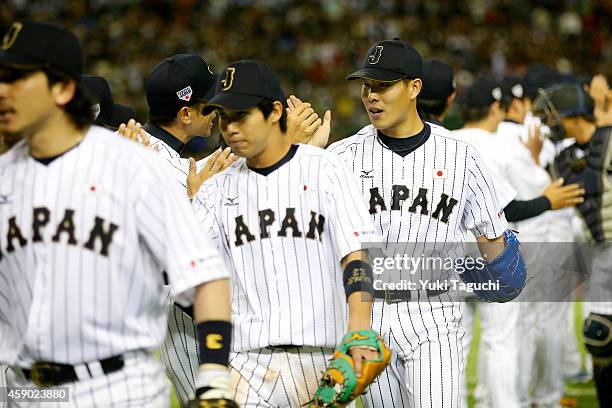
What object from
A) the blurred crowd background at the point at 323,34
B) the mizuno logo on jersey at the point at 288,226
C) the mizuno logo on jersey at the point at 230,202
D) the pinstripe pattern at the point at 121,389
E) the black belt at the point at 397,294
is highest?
the blurred crowd background at the point at 323,34

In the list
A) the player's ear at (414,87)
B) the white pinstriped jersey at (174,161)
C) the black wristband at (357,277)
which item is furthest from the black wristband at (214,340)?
the player's ear at (414,87)

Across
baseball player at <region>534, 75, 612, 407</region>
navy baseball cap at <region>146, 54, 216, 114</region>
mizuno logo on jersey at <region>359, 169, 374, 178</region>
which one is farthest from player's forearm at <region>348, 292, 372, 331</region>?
baseball player at <region>534, 75, 612, 407</region>

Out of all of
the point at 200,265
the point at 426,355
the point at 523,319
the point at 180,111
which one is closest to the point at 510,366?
the point at 523,319

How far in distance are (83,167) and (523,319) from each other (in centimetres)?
594

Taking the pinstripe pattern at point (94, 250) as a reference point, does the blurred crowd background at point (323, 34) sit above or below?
above

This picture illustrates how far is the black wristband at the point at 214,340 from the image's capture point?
3633mm

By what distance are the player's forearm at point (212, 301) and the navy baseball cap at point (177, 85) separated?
220 cm

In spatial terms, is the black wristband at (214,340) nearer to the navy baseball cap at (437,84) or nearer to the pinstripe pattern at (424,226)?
→ the pinstripe pattern at (424,226)

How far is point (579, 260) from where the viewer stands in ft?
29.2

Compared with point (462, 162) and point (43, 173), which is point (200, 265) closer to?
point (43, 173)

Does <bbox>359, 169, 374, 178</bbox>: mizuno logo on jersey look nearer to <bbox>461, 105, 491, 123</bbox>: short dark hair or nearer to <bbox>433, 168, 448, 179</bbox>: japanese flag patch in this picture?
<bbox>433, 168, 448, 179</bbox>: japanese flag patch

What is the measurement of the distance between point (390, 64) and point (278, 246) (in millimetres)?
1553

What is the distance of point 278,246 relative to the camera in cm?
473

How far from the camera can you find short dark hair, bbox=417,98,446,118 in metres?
7.35
